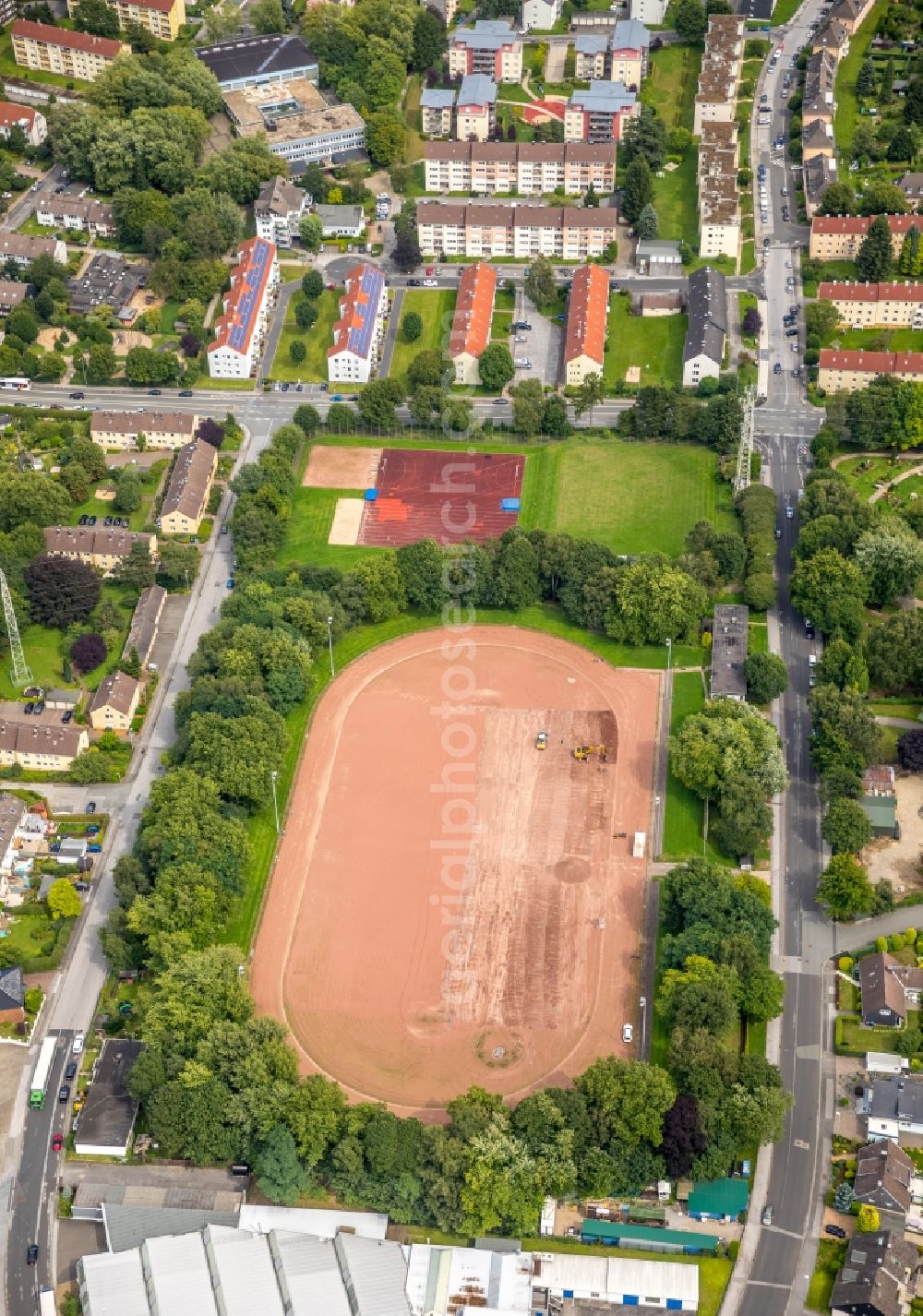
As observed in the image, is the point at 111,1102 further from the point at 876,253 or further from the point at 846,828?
the point at 876,253

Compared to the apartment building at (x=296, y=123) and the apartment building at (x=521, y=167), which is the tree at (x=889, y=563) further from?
the apartment building at (x=296, y=123)

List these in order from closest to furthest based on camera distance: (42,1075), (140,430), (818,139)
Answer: (42,1075) < (140,430) < (818,139)

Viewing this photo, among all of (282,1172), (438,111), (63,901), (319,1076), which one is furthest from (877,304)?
(282,1172)

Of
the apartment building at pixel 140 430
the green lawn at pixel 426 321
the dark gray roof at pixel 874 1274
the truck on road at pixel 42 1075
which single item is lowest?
the truck on road at pixel 42 1075

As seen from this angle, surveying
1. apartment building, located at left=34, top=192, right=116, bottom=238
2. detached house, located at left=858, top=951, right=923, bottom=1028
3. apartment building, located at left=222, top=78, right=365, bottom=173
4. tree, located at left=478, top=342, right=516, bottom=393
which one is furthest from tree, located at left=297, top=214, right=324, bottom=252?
detached house, located at left=858, top=951, right=923, bottom=1028

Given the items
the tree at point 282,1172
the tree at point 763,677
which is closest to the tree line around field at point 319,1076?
the tree at point 282,1172

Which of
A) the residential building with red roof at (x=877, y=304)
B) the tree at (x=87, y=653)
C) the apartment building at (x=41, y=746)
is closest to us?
the apartment building at (x=41, y=746)
